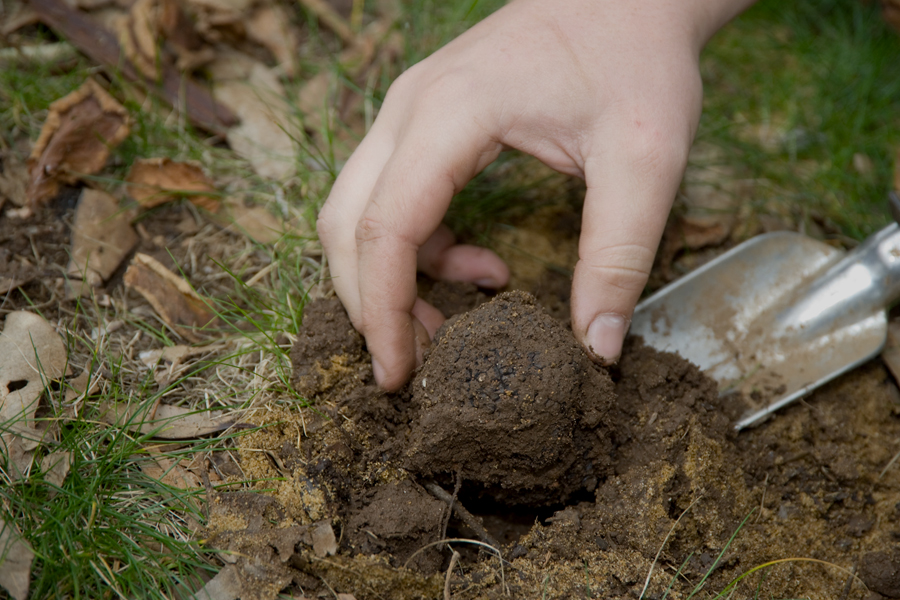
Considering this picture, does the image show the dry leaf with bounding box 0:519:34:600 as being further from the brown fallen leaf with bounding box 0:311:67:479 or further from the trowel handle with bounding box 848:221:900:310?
the trowel handle with bounding box 848:221:900:310

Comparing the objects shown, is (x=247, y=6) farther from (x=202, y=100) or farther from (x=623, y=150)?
(x=623, y=150)

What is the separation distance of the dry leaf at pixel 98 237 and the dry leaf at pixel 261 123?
578 millimetres

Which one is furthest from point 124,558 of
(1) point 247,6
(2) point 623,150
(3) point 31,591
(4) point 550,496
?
(1) point 247,6

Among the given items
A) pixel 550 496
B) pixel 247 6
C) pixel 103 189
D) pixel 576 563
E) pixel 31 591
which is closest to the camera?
pixel 31 591

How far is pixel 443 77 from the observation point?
198 centimetres

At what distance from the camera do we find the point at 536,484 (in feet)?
5.94

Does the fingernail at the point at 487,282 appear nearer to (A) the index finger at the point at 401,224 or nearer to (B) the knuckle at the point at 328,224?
(A) the index finger at the point at 401,224

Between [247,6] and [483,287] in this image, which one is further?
[247,6]

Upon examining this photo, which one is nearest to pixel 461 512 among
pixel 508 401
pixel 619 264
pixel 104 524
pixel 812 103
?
pixel 508 401

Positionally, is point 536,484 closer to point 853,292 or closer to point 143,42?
point 853,292

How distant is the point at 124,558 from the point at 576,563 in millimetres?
1194

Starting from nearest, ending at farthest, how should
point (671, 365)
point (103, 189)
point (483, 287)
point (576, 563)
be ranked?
point (576, 563)
point (671, 365)
point (483, 287)
point (103, 189)

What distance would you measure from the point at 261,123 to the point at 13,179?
993 mm

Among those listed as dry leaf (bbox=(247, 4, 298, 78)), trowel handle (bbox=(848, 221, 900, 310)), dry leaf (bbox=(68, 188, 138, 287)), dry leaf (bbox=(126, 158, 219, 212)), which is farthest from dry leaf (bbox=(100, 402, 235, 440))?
trowel handle (bbox=(848, 221, 900, 310))
